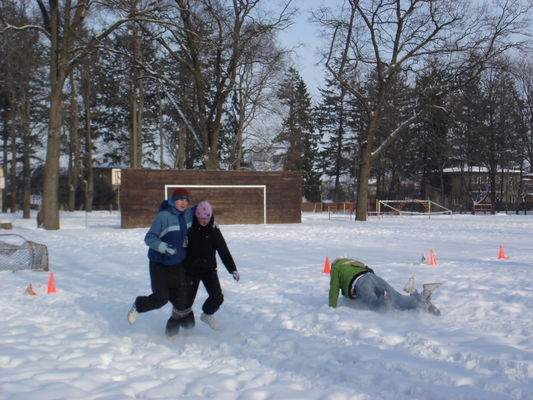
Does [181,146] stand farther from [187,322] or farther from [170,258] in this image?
[170,258]

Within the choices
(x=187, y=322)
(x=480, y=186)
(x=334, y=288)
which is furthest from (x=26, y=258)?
(x=480, y=186)

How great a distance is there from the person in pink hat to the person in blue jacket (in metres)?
0.09

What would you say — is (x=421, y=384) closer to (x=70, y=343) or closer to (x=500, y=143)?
(x=70, y=343)

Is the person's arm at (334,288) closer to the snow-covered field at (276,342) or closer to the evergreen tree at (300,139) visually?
the snow-covered field at (276,342)

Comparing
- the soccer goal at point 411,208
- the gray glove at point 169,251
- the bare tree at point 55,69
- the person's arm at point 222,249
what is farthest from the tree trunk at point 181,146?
the gray glove at point 169,251

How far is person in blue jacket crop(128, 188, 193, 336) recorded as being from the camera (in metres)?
5.89

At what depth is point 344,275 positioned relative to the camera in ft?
23.5

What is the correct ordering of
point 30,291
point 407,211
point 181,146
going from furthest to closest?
point 181,146, point 407,211, point 30,291

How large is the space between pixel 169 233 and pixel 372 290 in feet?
9.40

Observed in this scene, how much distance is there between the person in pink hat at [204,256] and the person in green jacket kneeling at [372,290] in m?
1.77

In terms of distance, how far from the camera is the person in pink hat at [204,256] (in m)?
6.10

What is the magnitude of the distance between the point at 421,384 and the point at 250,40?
26850 millimetres

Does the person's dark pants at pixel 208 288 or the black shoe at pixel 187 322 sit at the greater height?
the person's dark pants at pixel 208 288

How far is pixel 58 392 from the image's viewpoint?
430cm
